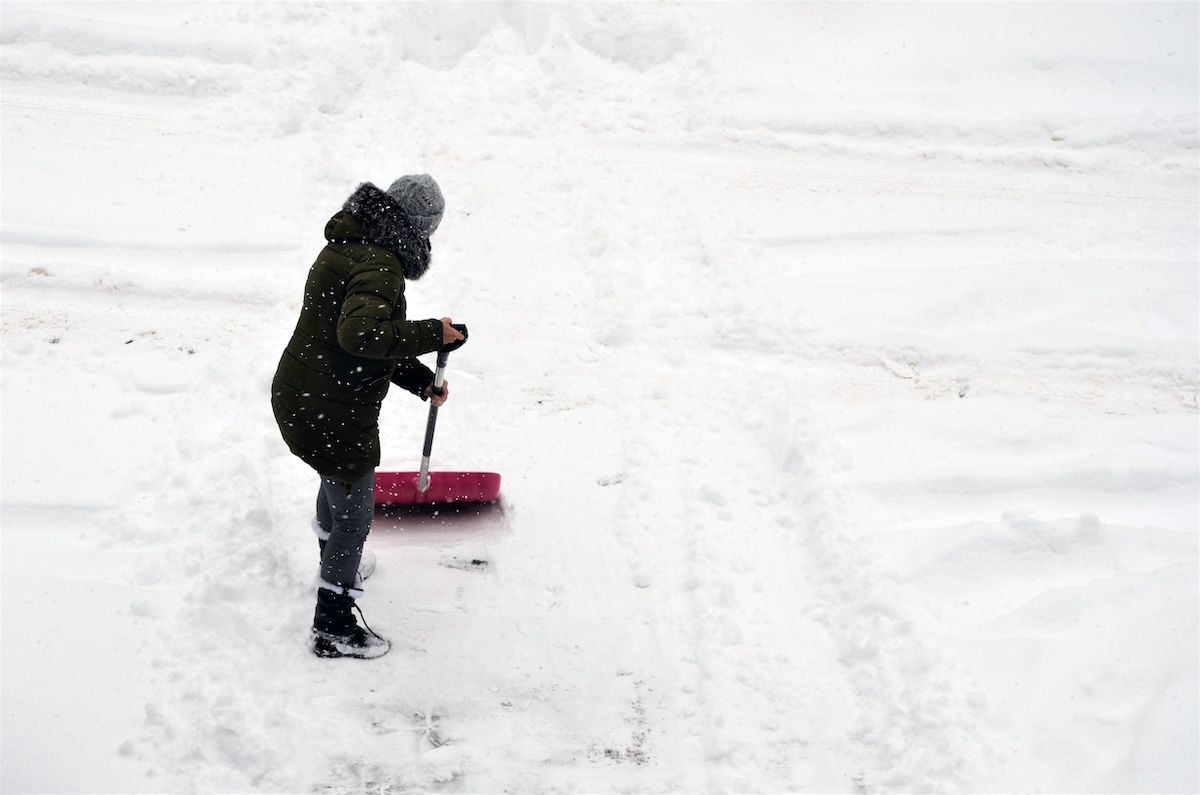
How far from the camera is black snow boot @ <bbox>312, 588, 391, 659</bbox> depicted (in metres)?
3.60

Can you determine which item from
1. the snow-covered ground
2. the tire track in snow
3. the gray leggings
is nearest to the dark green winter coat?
the gray leggings

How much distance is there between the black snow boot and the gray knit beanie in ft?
4.93

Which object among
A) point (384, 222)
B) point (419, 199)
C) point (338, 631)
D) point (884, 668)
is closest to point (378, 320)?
point (384, 222)

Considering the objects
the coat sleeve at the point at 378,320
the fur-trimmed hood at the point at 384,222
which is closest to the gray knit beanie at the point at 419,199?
the fur-trimmed hood at the point at 384,222

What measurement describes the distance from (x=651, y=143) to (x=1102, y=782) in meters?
5.83

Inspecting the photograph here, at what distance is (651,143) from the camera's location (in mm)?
7676

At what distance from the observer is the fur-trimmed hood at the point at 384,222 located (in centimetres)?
306

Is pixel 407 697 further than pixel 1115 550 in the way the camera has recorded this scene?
No

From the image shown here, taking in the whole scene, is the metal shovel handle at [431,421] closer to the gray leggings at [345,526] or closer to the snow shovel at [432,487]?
the snow shovel at [432,487]

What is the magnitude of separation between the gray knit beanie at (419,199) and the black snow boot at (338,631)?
1502 mm

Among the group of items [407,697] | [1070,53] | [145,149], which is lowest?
[407,697]

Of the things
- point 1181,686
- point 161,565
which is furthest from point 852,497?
point 161,565

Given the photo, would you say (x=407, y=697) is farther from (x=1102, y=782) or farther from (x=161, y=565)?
(x=1102, y=782)

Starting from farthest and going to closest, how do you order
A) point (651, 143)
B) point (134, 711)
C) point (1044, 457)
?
point (651, 143) → point (1044, 457) → point (134, 711)
